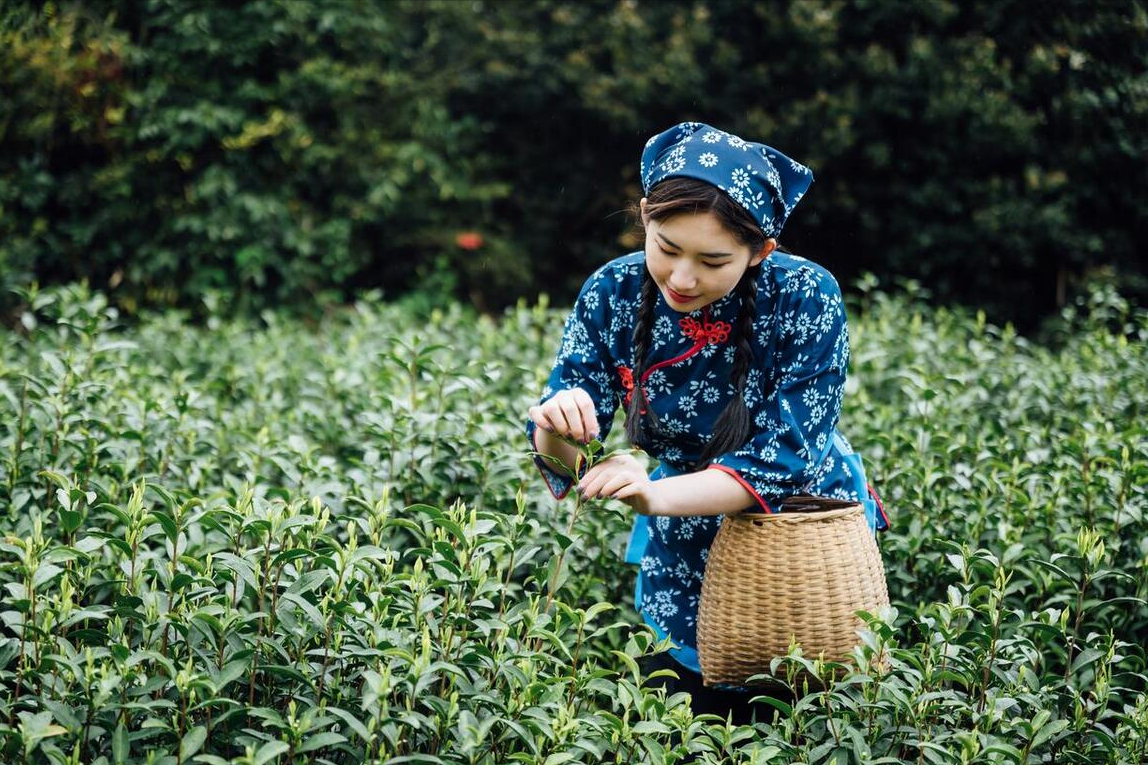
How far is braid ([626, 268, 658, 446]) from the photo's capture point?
226 centimetres

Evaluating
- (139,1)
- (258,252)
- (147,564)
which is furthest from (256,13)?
(147,564)

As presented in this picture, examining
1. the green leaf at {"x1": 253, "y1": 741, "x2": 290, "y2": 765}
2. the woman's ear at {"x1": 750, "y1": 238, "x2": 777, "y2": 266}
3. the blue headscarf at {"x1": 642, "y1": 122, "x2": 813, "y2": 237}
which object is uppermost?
the blue headscarf at {"x1": 642, "y1": 122, "x2": 813, "y2": 237}

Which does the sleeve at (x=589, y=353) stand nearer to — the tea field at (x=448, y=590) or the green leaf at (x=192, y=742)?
the tea field at (x=448, y=590)

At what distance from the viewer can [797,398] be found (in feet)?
7.02

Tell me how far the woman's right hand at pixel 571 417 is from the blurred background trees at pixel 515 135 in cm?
546

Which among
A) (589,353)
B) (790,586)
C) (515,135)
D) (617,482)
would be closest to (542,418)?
(617,482)

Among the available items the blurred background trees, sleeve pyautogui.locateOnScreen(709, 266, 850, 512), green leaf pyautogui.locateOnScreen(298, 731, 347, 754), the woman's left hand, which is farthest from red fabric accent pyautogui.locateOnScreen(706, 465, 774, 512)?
the blurred background trees

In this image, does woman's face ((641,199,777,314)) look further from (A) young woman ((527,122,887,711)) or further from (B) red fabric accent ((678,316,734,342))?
(B) red fabric accent ((678,316,734,342))

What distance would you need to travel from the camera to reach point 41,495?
101 inches

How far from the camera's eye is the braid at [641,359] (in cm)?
226

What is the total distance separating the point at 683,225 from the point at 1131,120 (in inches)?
256

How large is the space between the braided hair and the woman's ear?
2 cm

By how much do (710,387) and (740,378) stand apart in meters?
0.10

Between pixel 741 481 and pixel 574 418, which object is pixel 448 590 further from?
pixel 741 481
